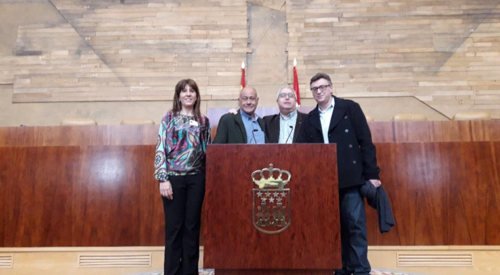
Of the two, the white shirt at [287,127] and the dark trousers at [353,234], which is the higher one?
the white shirt at [287,127]

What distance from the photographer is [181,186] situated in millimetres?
1776

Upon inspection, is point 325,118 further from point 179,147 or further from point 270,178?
point 179,147

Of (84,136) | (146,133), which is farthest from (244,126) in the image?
(84,136)

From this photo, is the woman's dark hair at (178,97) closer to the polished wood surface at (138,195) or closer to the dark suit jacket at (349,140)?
the dark suit jacket at (349,140)

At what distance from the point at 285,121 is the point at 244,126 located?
225 mm

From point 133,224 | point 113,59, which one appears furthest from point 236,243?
point 113,59

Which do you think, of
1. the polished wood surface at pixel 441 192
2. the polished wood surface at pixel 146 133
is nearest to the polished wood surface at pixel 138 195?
the polished wood surface at pixel 441 192

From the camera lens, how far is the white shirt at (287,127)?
197 centimetres

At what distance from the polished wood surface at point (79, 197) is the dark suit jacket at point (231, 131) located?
0.74 meters

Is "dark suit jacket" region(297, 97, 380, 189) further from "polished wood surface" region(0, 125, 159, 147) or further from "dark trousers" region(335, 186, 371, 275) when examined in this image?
"polished wood surface" region(0, 125, 159, 147)

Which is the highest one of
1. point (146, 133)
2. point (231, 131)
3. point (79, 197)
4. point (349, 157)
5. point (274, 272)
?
point (146, 133)

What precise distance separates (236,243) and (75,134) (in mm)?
1937

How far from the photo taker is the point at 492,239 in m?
2.22

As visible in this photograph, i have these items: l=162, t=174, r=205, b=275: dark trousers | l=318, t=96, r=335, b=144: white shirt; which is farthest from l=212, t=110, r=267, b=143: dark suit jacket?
l=318, t=96, r=335, b=144: white shirt
